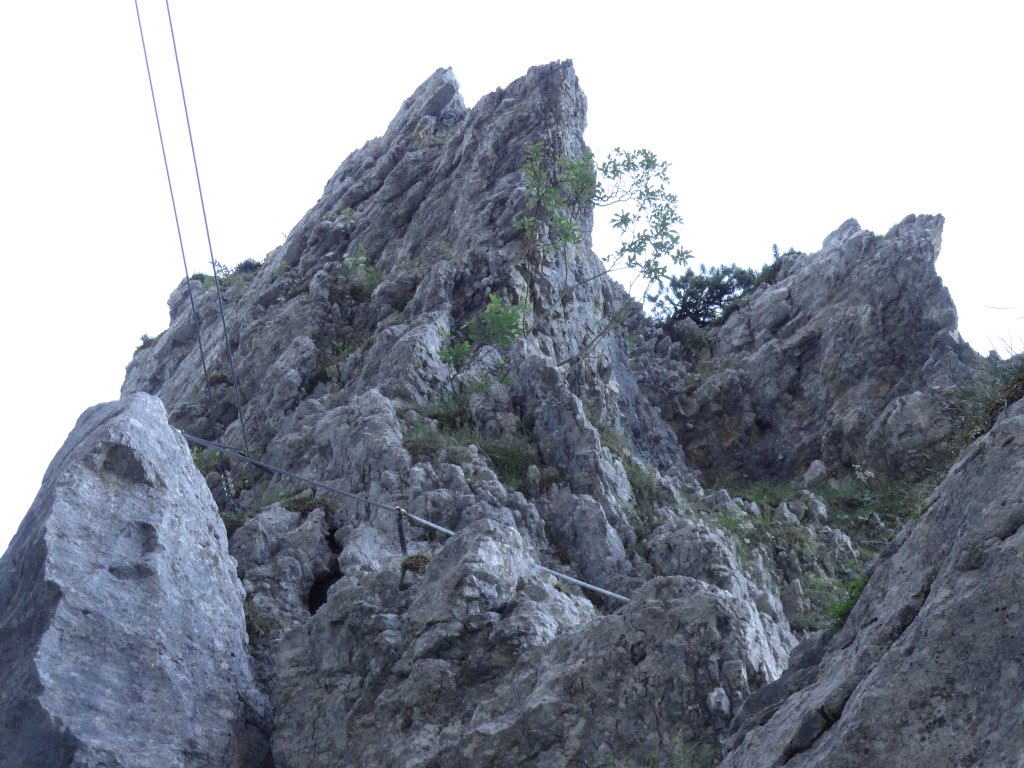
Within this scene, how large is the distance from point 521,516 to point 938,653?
9.71 metres

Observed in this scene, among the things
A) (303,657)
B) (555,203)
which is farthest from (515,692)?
(555,203)

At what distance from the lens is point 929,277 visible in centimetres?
2497

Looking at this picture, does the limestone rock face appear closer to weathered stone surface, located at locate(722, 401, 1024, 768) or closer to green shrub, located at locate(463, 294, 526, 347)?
weathered stone surface, located at locate(722, 401, 1024, 768)

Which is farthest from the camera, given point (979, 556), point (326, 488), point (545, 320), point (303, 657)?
point (545, 320)

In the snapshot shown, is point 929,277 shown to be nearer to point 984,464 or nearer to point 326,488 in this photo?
point 326,488

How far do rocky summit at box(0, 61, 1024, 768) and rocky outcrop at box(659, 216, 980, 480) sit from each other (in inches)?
3.0

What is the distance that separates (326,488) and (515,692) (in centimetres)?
589

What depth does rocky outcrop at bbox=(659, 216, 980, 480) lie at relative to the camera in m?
23.3

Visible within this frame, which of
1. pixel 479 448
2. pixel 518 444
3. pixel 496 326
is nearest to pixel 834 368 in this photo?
pixel 496 326

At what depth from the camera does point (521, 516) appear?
50.0ft

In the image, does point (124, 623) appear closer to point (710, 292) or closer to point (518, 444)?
point (518, 444)

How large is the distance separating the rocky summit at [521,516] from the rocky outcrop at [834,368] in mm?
75

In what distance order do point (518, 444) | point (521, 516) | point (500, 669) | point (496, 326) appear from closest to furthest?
point (500, 669)
point (521, 516)
point (518, 444)
point (496, 326)

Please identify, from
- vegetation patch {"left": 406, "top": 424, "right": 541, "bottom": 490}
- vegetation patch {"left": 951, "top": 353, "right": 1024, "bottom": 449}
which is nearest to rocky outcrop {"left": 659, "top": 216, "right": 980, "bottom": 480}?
vegetation patch {"left": 406, "top": 424, "right": 541, "bottom": 490}
